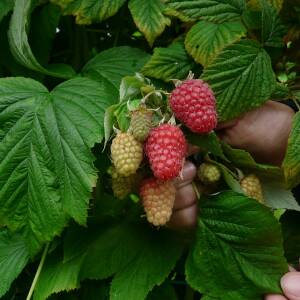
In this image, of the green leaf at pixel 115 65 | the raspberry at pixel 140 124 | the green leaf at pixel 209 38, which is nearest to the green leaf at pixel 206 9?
the green leaf at pixel 209 38

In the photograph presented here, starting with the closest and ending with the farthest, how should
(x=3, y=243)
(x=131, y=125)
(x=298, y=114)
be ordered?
(x=131, y=125), (x=298, y=114), (x=3, y=243)

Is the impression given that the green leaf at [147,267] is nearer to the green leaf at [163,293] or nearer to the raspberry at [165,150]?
the green leaf at [163,293]

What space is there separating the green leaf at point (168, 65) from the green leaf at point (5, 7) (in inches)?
11.9

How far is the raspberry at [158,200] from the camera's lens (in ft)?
2.29

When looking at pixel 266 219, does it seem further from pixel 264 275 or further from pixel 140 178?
pixel 140 178

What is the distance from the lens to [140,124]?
680 millimetres

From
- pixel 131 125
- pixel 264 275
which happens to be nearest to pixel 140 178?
pixel 131 125

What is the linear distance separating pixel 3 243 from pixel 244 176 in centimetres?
47

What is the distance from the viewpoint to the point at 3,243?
990mm

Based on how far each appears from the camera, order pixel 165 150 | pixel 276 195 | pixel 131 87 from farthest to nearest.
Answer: pixel 276 195 < pixel 131 87 < pixel 165 150

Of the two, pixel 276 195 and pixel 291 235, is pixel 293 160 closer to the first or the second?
pixel 276 195

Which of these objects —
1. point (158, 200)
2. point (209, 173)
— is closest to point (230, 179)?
point (209, 173)

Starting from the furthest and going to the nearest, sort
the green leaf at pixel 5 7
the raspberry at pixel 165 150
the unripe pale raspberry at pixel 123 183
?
1. the green leaf at pixel 5 7
2. the unripe pale raspberry at pixel 123 183
3. the raspberry at pixel 165 150

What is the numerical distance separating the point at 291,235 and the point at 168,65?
0.38 meters
